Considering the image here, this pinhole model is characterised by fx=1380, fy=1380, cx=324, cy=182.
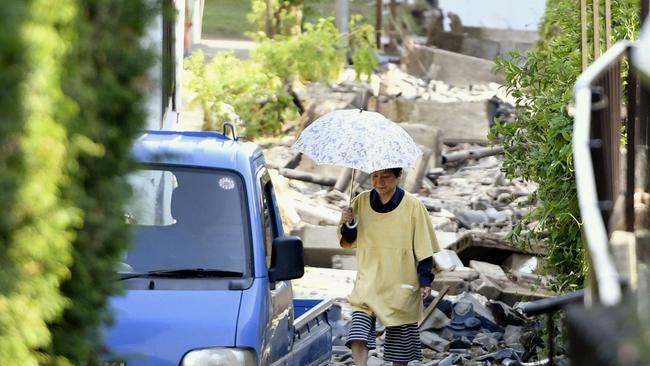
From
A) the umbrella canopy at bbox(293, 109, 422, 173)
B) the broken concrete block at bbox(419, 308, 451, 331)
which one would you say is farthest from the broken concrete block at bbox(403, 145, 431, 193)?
the umbrella canopy at bbox(293, 109, 422, 173)

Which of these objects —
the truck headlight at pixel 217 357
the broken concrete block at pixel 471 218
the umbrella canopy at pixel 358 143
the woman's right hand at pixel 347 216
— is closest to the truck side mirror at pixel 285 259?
the truck headlight at pixel 217 357

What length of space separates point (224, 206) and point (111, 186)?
3.71m

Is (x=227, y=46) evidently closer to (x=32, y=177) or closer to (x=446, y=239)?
(x=446, y=239)

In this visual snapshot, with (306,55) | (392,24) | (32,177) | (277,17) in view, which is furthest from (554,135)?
(392,24)

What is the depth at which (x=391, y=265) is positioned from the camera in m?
9.30

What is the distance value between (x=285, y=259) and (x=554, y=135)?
314 centimetres

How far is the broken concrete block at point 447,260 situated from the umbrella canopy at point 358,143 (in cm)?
403

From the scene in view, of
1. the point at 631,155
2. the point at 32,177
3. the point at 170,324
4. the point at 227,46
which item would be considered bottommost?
the point at 227,46

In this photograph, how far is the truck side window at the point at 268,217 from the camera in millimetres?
7371

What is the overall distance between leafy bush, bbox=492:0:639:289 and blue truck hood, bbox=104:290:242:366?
351cm

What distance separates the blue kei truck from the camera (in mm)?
6484

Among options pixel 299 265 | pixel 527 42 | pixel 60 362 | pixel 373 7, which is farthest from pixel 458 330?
pixel 373 7

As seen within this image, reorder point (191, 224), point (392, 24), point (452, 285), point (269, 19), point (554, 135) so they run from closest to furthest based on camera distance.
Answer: point (191, 224) → point (554, 135) → point (452, 285) → point (269, 19) → point (392, 24)

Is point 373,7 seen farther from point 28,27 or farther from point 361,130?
point 28,27
